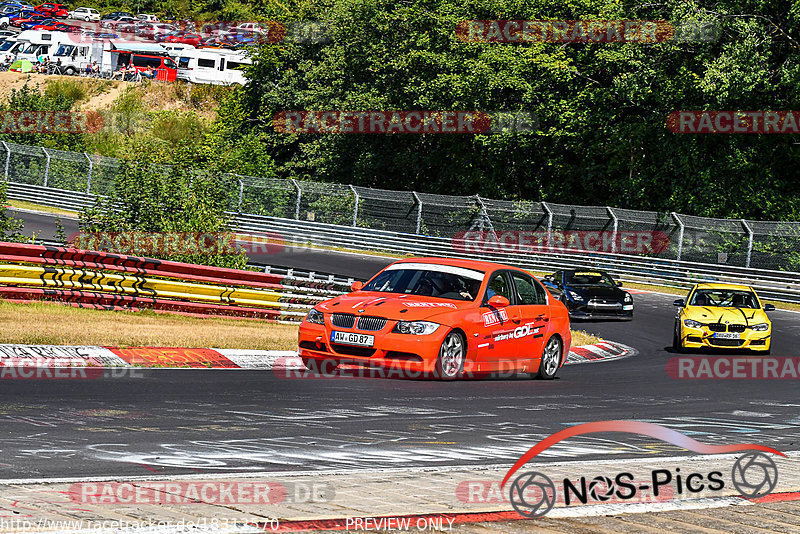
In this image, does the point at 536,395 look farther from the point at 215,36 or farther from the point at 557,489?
the point at 215,36

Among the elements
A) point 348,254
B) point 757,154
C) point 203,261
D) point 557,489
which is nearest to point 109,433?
point 557,489

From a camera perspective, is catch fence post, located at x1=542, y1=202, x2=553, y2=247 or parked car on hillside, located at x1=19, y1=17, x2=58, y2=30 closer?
catch fence post, located at x1=542, y1=202, x2=553, y2=247

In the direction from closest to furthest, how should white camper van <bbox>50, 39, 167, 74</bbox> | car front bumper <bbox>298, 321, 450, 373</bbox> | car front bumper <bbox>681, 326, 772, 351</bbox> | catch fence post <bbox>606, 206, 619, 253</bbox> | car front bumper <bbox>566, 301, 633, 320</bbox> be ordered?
car front bumper <bbox>298, 321, 450, 373</bbox>, car front bumper <bbox>681, 326, 772, 351</bbox>, car front bumper <bbox>566, 301, 633, 320</bbox>, catch fence post <bbox>606, 206, 619, 253</bbox>, white camper van <bbox>50, 39, 167, 74</bbox>

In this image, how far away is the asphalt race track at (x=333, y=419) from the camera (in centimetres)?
738

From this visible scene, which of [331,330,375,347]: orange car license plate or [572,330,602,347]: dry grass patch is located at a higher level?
[331,330,375,347]: orange car license plate

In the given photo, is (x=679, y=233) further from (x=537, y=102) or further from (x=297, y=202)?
(x=297, y=202)

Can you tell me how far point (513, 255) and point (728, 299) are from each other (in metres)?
17.8

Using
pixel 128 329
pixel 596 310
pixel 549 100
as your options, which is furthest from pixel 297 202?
pixel 128 329

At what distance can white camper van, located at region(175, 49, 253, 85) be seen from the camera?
247 feet

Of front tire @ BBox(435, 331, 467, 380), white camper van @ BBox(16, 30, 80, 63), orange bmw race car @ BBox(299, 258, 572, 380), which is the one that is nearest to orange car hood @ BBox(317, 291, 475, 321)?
orange bmw race car @ BBox(299, 258, 572, 380)

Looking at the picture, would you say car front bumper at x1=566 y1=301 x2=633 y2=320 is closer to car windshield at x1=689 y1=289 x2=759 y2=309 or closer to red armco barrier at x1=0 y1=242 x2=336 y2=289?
car windshield at x1=689 y1=289 x2=759 y2=309

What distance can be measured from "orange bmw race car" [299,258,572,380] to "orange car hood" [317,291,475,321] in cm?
1

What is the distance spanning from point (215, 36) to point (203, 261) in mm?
61200

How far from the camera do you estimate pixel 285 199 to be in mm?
41812
